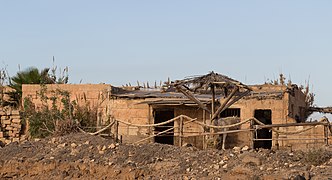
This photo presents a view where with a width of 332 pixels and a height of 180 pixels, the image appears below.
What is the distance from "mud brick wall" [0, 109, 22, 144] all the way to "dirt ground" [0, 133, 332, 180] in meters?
5.46

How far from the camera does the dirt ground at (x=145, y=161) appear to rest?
9680 millimetres

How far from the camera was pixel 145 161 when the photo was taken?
36.4 feet

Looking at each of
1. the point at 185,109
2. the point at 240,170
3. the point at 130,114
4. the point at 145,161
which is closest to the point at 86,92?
the point at 130,114

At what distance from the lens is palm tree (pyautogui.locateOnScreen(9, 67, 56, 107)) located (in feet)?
69.1

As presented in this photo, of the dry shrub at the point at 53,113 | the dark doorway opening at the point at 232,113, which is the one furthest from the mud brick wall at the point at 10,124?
the dark doorway opening at the point at 232,113

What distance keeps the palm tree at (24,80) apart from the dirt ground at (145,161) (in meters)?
7.79

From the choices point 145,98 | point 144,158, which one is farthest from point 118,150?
point 145,98

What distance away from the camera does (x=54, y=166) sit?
12047 mm

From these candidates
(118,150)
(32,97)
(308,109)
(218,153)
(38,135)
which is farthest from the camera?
(308,109)

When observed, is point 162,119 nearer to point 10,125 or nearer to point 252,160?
point 10,125

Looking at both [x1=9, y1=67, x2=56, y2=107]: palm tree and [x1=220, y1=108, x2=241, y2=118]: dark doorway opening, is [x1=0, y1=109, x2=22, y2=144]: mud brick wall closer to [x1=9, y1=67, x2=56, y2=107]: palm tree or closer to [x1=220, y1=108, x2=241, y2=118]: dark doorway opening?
[x1=9, y1=67, x2=56, y2=107]: palm tree

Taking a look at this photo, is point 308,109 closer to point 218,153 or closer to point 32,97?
point 32,97

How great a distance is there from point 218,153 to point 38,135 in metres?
9.17

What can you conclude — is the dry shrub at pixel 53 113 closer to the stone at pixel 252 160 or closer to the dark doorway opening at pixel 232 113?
the dark doorway opening at pixel 232 113
